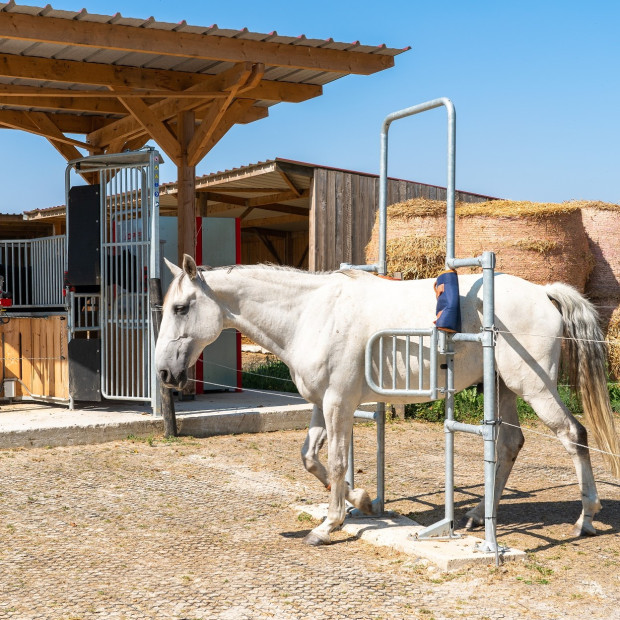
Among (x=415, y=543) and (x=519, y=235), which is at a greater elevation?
(x=519, y=235)

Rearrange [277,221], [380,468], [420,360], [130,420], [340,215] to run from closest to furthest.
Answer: [420,360]
[380,468]
[130,420]
[340,215]
[277,221]

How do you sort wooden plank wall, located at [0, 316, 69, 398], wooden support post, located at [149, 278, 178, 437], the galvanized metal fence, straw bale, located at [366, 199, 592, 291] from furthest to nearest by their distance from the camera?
1. straw bale, located at [366, 199, 592, 291]
2. the galvanized metal fence
3. wooden plank wall, located at [0, 316, 69, 398]
4. wooden support post, located at [149, 278, 178, 437]

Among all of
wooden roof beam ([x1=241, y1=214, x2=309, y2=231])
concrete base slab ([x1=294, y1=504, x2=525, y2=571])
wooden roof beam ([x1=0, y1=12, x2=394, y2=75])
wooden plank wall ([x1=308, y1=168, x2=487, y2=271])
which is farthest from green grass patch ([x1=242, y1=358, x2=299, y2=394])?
concrete base slab ([x1=294, y1=504, x2=525, y2=571])

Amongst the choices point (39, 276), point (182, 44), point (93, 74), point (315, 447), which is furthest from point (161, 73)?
point (315, 447)

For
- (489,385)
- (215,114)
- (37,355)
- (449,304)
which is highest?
(215,114)

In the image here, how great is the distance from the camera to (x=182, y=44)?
7.76 metres

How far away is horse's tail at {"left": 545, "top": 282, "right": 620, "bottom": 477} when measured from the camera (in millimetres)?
4824

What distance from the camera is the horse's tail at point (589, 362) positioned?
4824 millimetres

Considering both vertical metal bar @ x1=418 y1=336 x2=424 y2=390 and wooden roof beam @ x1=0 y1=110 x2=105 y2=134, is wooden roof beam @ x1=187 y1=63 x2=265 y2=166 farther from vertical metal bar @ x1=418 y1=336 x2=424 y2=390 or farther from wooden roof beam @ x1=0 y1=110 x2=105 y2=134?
vertical metal bar @ x1=418 y1=336 x2=424 y2=390

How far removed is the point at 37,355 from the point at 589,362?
705 centimetres

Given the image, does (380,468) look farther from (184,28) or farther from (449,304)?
(184,28)

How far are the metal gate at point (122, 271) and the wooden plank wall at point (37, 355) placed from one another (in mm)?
465

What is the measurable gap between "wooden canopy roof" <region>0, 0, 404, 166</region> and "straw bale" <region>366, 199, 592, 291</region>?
2.47m

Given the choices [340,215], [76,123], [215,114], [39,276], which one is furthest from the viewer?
[340,215]
